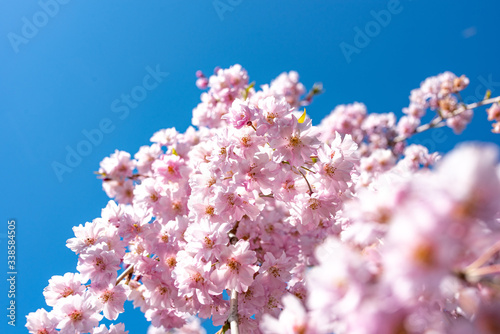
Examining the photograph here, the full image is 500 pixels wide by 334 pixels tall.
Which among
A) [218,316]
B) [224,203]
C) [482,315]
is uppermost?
[224,203]

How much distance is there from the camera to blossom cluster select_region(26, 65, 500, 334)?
0.81 m

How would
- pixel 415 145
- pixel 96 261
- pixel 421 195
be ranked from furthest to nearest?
pixel 415 145
pixel 96 261
pixel 421 195

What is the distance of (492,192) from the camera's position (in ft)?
2.68

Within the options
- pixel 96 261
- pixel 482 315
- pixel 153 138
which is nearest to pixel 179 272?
pixel 96 261

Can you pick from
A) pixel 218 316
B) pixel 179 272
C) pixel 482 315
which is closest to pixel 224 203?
pixel 179 272

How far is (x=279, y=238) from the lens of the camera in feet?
11.9

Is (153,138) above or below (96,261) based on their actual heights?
above

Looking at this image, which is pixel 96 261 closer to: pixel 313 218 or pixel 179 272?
pixel 179 272

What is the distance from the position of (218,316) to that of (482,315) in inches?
84.4

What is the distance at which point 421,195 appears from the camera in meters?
0.90

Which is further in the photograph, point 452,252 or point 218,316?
point 218,316

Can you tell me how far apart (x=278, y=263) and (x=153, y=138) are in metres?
2.66

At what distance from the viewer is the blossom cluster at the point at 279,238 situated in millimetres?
813

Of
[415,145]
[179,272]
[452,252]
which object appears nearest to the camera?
[452,252]
